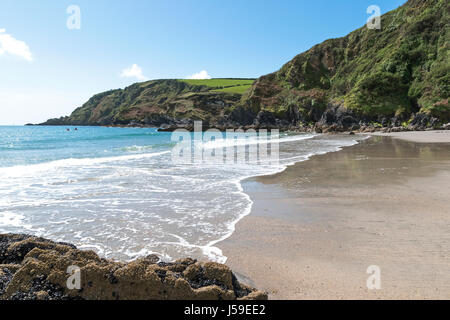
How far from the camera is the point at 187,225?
6.10 metres

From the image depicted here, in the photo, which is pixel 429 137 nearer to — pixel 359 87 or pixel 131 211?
pixel 359 87

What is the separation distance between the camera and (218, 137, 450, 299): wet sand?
3469 millimetres

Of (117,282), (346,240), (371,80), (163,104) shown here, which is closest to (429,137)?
(371,80)

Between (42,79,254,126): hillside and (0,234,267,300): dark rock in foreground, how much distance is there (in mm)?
98028

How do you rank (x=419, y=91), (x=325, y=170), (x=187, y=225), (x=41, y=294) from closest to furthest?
(x=41, y=294) < (x=187, y=225) < (x=325, y=170) < (x=419, y=91)

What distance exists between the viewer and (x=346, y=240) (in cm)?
495

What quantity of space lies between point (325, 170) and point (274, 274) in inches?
396

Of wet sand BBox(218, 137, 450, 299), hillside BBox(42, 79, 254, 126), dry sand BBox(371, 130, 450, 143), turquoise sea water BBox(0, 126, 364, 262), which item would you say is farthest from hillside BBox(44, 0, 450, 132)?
turquoise sea water BBox(0, 126, 364, 262)

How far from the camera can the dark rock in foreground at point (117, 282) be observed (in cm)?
265

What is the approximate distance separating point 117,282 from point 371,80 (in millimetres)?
67025

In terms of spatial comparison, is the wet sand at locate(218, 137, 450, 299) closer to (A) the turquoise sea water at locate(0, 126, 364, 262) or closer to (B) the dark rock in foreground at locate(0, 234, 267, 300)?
(A) the turquoise sea water at locate(0, 126, 364, 262)

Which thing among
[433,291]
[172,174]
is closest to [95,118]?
[172,174]

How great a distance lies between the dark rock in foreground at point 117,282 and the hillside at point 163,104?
98.0 meters

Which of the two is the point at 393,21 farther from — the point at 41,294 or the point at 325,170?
the point at 41,294
